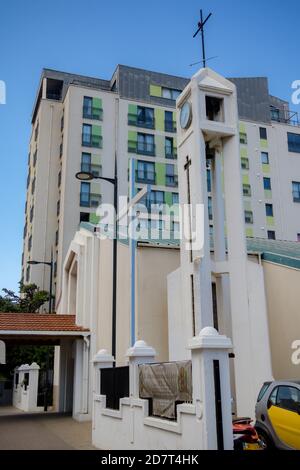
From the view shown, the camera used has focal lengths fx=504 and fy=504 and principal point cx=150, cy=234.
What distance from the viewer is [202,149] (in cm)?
1446

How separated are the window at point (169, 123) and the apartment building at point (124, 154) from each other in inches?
4.0

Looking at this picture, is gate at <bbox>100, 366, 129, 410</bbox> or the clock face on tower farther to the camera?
the clock face on tower

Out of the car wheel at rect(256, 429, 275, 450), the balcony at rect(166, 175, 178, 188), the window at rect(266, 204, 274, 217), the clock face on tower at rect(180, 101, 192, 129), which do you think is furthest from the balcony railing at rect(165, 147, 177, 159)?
the car wheel at rect(256, 429, 275, 450)

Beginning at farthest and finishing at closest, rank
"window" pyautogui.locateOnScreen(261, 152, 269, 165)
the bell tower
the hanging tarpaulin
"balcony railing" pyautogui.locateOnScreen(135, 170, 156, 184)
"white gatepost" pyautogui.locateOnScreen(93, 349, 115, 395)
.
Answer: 1. "window" pyautogui.locateOnScreen(261, 152, 269, 165)
2. "balcony railing" pyautogui.locateOnScreen(135, 170, 156, 184)
3. the bell tower
4. "white gatepost" pyautogui.locateOnScreen(93, 349, 115, 395)
5. the hanging tarpaulin

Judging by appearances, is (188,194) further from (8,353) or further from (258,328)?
(8,353)

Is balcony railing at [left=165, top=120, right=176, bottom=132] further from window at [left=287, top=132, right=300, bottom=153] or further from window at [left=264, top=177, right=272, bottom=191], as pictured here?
window at [left=287, top=132, right=300, bottom=153]

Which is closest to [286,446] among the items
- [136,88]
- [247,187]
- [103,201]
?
[103,201]

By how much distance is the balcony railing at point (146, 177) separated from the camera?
1885 inches

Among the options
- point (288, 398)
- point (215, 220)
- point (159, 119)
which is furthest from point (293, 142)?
point (288, 398)

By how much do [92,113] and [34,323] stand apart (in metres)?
31.2

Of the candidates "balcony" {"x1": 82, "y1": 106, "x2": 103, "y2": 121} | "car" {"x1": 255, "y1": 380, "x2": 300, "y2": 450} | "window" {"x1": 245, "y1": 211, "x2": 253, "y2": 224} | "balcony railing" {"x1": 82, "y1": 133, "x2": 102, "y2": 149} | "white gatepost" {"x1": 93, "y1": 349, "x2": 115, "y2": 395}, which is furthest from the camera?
"window" {"x1": 245, "y1": 211, "x2": 253, "y2": 224}

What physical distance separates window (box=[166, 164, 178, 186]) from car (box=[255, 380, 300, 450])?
39356 mm

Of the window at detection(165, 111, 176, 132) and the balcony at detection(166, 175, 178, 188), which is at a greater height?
the window at detection(165, 111, 176, 132)

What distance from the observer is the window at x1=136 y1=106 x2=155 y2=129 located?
49656 millimetres
